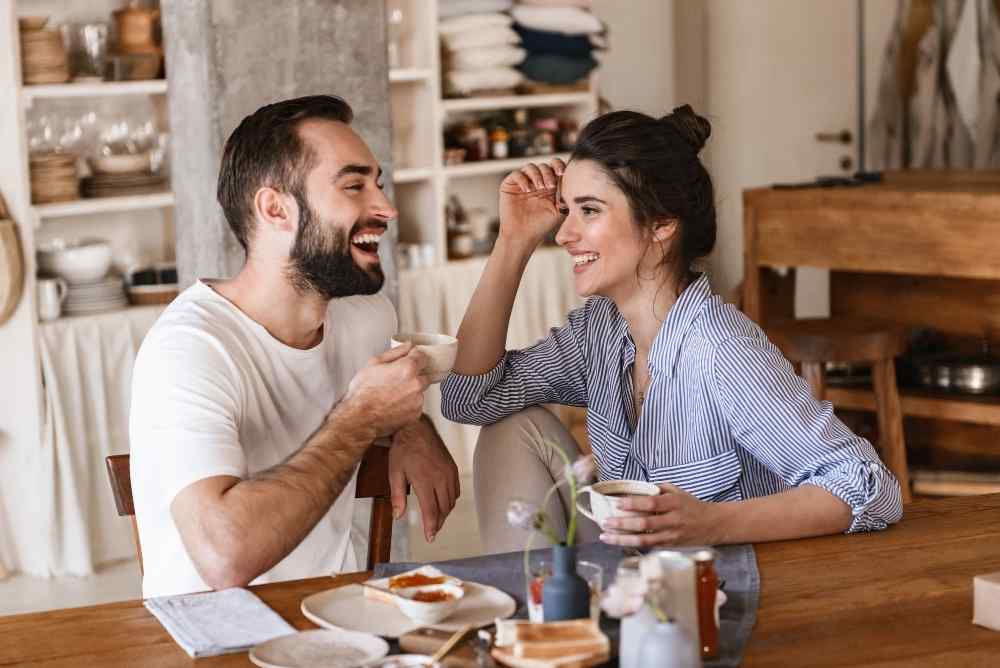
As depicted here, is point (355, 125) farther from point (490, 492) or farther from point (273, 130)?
point (490, 492)

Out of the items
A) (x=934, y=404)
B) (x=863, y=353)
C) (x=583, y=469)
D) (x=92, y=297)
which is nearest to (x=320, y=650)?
(x=583, y=469)

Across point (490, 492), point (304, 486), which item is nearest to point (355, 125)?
point (490, 492)

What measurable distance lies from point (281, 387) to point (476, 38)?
12.3 ft

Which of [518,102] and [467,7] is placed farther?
[518,102]

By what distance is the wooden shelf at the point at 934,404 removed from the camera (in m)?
4.29

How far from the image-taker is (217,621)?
1848 mm

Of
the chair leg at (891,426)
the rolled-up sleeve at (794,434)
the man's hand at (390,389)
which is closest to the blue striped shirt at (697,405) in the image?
the rolled-up sleeve at (794,434)

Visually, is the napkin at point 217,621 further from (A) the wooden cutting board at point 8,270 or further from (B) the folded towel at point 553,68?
(B) the folded towel at point 553,68

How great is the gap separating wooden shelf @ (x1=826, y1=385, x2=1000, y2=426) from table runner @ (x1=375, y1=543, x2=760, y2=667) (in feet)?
7.90

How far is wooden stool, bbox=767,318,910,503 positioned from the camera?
4227 mm

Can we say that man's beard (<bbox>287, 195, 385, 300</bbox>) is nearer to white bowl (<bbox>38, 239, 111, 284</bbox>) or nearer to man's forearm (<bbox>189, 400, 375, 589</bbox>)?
man's forearm (<bbox>189, 400, 375, 589</bbox>)

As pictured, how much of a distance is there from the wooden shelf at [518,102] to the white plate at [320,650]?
4360 millimetres

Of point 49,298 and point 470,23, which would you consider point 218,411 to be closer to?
point 49,298

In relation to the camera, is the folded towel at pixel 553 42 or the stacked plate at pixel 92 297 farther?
the folded towel at pixel 553 42
